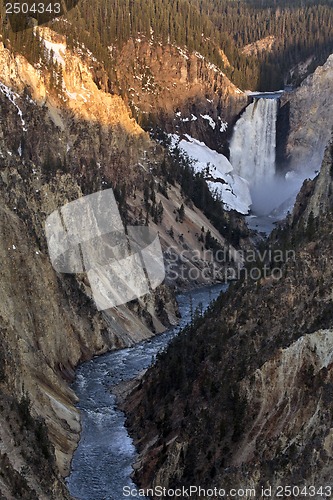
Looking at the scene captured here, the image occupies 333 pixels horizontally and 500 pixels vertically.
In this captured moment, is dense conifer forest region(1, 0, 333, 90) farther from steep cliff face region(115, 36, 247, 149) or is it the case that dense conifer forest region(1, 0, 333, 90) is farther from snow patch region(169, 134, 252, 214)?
snow patch region(169, 134, 252, 214)

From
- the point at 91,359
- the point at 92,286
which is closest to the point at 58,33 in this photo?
the point at 92,286

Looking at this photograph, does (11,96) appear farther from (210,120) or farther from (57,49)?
(210,120)

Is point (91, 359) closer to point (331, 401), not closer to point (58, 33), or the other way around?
point (331, 401)

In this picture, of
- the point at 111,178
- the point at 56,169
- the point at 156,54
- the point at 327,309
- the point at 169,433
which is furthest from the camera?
the point at 156,54

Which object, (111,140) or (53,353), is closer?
(53,353)

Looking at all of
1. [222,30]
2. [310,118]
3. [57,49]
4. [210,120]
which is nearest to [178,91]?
[210,120]

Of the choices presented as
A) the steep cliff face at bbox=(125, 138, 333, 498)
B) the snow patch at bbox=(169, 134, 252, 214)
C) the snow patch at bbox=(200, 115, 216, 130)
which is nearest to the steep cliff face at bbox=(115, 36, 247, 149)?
the snow patch at bbox=(200, 115, 216, 130)
